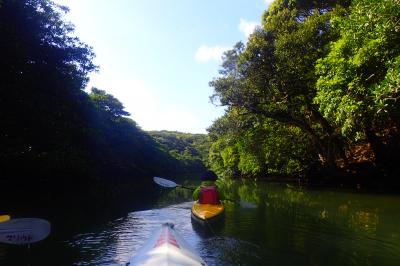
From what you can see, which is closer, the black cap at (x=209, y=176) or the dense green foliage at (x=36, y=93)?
Result: the black cap at (x=209, y=176)

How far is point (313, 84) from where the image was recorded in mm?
18625

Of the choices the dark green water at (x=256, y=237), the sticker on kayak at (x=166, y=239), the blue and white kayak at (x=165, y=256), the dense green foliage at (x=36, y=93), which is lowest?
the dark green water at (x=256, y=237)

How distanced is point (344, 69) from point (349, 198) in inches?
297

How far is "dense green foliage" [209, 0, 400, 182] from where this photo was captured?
32.7 ft

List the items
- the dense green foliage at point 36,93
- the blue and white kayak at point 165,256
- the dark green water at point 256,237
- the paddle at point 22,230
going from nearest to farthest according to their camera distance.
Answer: the blue and white kayak at point 165,256, the paddle at point 22,230, the dark green water at point 256,237, the dense green foliage at point 36,93

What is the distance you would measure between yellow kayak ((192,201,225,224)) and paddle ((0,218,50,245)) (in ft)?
16.1

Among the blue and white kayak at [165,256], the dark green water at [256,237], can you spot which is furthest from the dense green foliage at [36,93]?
the blue and white kayak at [165,256]

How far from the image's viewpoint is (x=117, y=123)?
1916 inches

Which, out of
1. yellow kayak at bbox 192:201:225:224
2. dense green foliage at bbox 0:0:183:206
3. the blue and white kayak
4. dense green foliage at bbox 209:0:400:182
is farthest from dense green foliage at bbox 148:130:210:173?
the blue and white kayak

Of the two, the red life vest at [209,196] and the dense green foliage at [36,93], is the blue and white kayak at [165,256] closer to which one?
the red life vest at [209,196]

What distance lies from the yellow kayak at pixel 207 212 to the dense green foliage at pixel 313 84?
14.6 feet

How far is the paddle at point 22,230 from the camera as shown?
579cm

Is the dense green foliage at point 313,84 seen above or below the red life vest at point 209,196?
above

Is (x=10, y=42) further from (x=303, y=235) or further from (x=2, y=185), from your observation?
(x=303, y=235)
